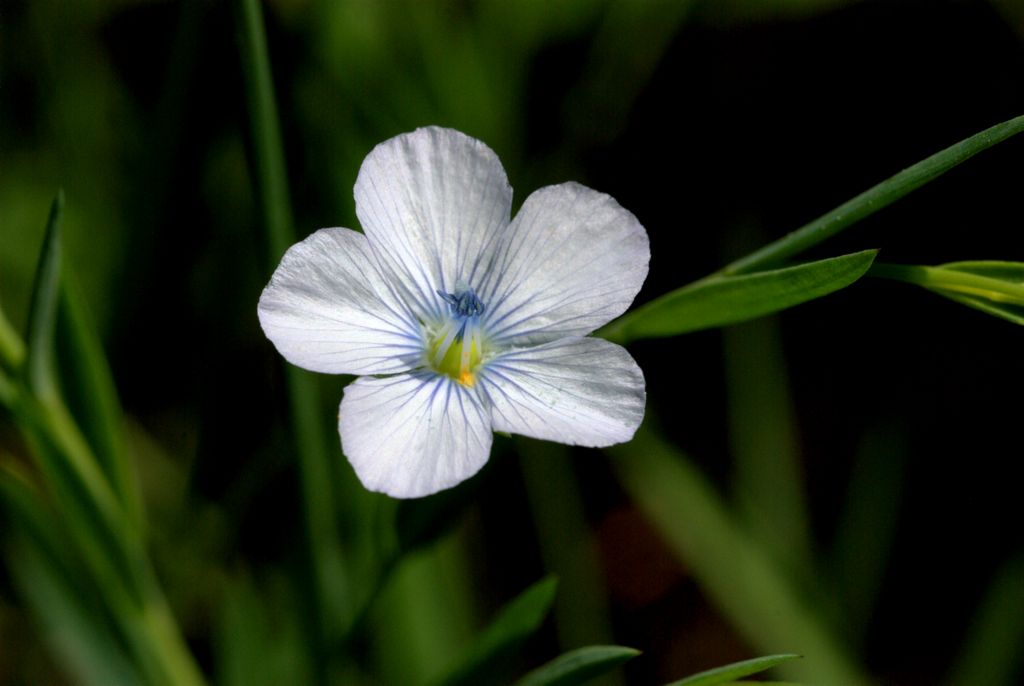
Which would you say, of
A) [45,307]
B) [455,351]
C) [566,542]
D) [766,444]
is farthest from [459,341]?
[766,444]

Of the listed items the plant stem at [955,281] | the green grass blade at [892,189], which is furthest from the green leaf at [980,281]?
the green grass blade at [892,189]

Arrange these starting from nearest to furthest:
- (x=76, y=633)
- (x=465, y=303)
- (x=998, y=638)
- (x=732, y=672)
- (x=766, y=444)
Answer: (x=732, y=672) < (x=465, y=303) < (x=76, y=633) < (x=998, y=638) < (x=766, y=444)

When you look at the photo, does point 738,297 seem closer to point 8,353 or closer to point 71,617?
point 8,353

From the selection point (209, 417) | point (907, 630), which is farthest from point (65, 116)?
point (907, 630)

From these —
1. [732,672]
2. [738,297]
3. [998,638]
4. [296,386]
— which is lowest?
[998,638]

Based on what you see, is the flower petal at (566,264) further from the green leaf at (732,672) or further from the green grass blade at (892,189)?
the green leaf at (732,672)

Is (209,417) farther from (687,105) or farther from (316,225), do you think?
(687,105)
